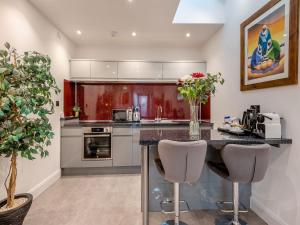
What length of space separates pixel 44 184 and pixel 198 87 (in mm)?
2684

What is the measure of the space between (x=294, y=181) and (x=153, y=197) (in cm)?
146

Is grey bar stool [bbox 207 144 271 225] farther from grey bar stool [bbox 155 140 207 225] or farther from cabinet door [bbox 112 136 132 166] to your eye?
cabinet door [bbox 112 136 132 166]

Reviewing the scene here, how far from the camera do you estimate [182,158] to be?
181cm

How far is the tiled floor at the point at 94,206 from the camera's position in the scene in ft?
7.79

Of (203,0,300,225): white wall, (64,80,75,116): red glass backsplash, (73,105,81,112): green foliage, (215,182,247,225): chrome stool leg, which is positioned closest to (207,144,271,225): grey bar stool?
(215,182,247,225): chrome stool leg

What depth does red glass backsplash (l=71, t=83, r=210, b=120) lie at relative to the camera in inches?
186

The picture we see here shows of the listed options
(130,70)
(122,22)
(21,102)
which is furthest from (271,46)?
(130,70)

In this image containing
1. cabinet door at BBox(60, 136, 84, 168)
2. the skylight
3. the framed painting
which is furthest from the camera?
cabinet door at BBox(60, 136, 84, 168)

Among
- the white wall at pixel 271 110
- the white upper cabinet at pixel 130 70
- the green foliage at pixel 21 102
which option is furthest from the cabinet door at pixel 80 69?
the white wall at pixel 271 110

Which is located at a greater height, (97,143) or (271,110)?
(271,110)

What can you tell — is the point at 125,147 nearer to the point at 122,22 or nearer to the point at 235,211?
the point at 122,22

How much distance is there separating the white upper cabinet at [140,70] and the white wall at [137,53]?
1.27 ft

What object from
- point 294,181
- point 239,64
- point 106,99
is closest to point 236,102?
point 239,64

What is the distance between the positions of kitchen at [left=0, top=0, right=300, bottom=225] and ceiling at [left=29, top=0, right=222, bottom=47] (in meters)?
0.02
